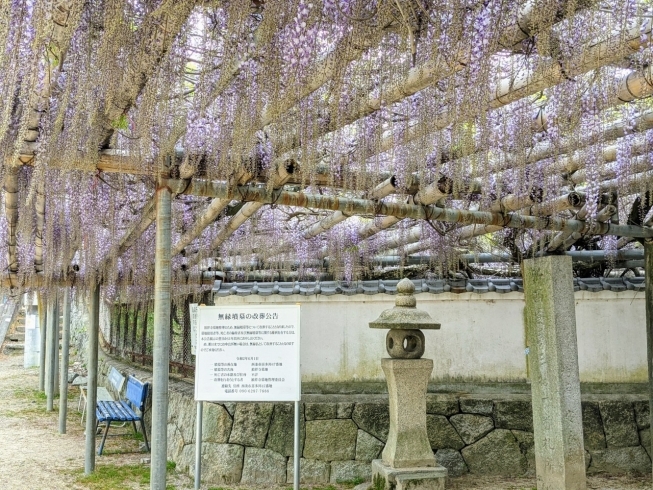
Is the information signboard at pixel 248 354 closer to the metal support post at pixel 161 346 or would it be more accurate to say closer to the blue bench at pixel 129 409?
the metal support post at pixel 161 346

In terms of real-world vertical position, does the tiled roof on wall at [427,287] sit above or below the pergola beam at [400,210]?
below

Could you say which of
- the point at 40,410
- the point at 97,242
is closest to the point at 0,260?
the point at 97,242

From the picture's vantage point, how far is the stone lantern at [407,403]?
493cm

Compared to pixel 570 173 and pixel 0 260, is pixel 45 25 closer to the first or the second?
pixel 570 173

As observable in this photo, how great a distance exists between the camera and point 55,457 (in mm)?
6605

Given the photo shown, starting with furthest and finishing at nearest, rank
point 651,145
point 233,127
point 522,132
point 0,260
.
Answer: point 0,260 → point 651,145 → point 522,132 → point 233,127

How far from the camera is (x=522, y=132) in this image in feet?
12.9

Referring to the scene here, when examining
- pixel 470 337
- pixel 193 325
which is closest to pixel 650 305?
pixel 470 337

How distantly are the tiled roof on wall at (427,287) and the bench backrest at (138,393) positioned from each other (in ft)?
4.98

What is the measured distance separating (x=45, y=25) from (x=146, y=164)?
152cm

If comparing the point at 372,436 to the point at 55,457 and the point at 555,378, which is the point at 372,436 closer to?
the point at 555,378

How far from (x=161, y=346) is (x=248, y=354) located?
1598 mm

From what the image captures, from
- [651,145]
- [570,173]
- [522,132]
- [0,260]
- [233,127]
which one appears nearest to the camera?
[233,127]

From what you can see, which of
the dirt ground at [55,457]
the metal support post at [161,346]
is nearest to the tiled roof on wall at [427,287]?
the dirt ground at [55,457]
